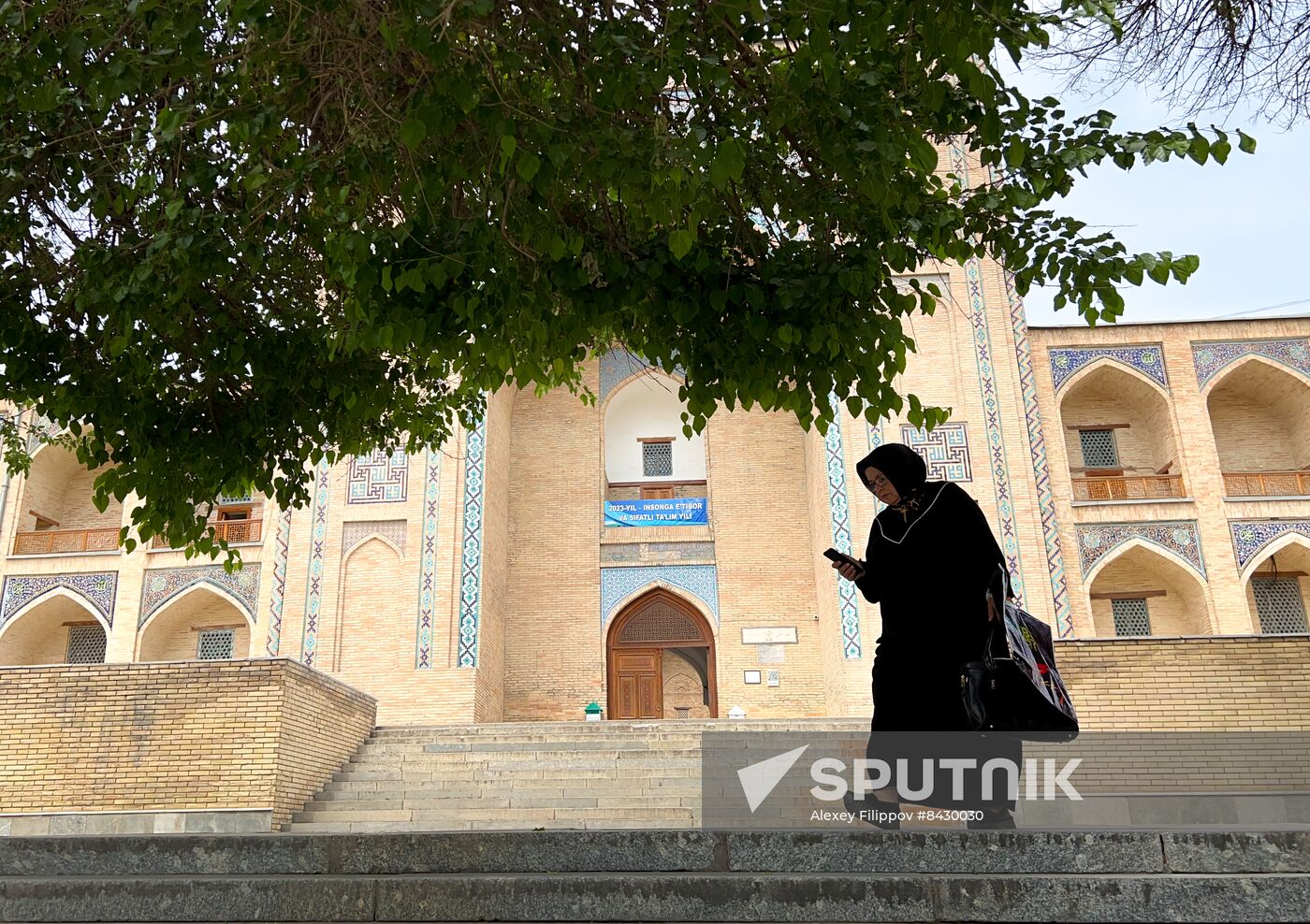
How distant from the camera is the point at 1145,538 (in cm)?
1485

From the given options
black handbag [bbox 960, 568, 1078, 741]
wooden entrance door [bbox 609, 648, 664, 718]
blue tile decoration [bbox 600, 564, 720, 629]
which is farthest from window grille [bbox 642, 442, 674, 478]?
black handbag [bbox 960, 568, 1078, 741]

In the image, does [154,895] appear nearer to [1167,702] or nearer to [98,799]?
[98,799]

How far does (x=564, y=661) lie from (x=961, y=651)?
1265cm

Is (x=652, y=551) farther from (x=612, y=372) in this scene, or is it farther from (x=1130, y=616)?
(x=1130, y=616)

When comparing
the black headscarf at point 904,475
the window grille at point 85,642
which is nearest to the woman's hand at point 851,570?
the black headscarf at point 904,475

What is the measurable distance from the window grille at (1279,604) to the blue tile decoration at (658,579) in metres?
7.63

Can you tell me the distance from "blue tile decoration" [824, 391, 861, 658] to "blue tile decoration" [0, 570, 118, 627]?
9.91 m

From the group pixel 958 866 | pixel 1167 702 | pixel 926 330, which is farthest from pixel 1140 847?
pixel 926 330

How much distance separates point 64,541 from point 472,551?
6.26 m

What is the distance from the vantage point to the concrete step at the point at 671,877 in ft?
8.01

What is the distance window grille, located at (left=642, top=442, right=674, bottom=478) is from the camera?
56.4 ft

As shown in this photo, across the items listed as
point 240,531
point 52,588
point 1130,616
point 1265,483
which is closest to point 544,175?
point 240,531

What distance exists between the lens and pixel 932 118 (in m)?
3.62

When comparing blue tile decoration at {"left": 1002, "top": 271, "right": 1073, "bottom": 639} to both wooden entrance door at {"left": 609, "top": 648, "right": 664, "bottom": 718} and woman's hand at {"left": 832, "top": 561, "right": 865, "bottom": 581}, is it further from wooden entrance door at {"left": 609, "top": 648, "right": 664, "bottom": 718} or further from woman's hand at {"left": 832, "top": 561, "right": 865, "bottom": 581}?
woman's hand at {"left": 832, "top": 561, "right": 865, "bottom": 581}
